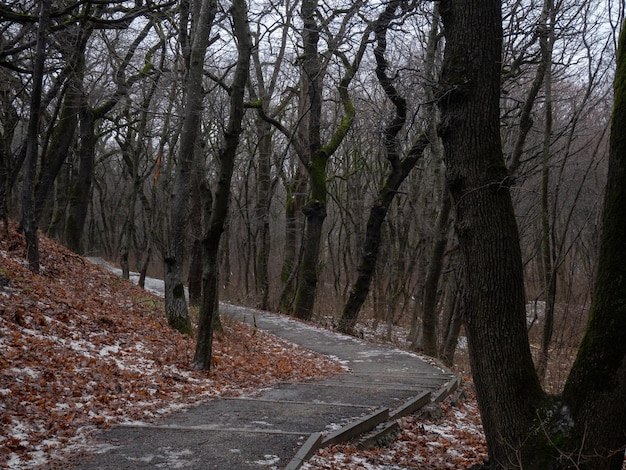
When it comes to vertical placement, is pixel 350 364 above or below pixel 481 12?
below

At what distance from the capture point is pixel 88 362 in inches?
297

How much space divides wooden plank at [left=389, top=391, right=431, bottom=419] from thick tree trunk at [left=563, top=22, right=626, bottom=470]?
109 inches

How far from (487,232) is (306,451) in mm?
2491

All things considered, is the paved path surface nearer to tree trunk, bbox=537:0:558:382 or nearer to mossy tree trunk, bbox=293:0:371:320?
tree trunk, bbox=537:0:558:382

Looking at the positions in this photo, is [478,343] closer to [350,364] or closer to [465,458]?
[465,458]

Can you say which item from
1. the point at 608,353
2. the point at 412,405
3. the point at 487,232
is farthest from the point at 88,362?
the point at 608,353

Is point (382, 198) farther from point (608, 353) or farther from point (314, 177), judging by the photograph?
point (608, 353)

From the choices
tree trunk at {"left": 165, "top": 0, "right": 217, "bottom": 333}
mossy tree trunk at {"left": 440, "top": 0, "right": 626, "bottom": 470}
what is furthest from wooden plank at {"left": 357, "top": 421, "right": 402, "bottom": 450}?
tree trunk at {"left": 165, "top": 0, "right": 217, "bottom": 333}

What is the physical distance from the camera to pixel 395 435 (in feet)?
21.5

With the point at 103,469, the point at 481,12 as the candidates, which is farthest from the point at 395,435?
the point at 481,12

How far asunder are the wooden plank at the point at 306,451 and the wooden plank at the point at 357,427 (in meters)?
0.11

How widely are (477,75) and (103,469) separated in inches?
179

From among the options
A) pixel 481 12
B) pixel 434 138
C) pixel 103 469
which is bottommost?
pixel 103 469

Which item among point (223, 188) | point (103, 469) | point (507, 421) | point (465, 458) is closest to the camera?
point (103, 469)
